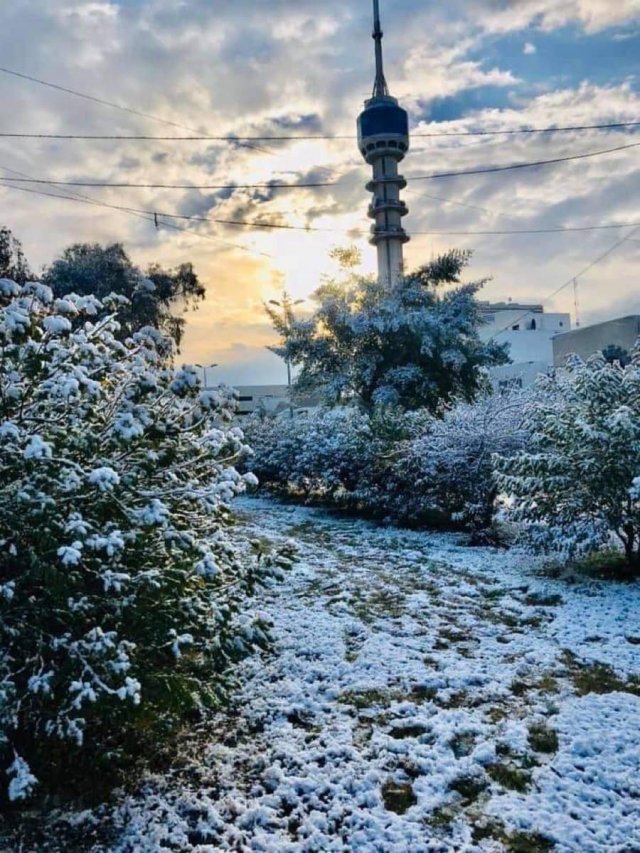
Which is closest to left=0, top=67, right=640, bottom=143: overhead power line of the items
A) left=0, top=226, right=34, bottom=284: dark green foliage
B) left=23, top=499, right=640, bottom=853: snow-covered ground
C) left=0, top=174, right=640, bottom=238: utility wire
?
left=0, top=174, right=640, bottom=238: utility wire

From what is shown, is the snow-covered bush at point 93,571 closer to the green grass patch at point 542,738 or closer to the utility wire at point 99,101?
the green grass patch at point 542,738

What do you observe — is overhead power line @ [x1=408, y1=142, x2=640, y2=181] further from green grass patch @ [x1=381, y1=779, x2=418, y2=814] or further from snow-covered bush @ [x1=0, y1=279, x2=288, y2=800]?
green grass patch @ [x1=381, y1=779, x2=418, y2=814]

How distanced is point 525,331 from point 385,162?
51.2 feet

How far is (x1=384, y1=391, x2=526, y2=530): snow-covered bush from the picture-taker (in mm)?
6676

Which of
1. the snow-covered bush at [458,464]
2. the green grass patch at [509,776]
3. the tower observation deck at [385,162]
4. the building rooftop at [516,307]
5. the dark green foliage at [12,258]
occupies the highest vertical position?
the tower observation deck at [385,162]

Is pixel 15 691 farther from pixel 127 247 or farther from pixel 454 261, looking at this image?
pixel 127 247

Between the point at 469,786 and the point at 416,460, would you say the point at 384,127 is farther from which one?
the point at 469,786

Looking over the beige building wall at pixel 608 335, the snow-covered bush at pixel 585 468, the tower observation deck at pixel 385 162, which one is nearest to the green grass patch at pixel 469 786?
the snow-covered bush at pixel 585 468

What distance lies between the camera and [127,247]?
64.4 ft

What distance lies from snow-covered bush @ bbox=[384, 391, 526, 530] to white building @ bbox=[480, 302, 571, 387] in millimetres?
20659

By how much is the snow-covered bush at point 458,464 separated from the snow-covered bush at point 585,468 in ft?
4.37

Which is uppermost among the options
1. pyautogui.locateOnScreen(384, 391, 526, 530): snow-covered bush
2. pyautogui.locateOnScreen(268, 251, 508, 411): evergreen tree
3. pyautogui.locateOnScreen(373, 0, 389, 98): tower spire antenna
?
pyautogui.locateOnScreen(373, 0, 389, 98): tower spire antenna

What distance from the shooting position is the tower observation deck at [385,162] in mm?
39219

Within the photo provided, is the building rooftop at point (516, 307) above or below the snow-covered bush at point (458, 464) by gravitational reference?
above
